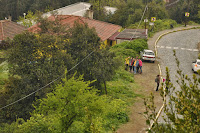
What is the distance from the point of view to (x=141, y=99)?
20859 millimetres

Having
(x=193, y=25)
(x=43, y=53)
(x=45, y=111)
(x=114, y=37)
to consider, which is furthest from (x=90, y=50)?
(x=193, y=25)

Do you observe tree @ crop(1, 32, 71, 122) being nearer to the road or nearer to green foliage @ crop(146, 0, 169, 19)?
the road

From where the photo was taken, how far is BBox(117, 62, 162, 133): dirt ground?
638 inches

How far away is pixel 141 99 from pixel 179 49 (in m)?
19.4

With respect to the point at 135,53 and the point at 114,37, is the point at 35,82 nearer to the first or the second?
the point at 135,53

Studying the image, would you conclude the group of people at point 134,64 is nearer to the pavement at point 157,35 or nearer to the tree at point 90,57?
the tree at point 90,57

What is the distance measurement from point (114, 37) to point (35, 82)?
26.1 meters

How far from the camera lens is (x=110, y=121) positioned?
659 inches

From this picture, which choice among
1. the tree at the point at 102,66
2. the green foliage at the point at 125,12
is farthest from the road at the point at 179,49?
the green foliage at the point at 125,12

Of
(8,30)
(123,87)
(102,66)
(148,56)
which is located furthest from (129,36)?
(102,66)

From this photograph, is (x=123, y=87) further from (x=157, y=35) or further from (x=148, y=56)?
(x=157, y=35)

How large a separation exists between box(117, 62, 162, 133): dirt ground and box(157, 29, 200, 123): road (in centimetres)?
147

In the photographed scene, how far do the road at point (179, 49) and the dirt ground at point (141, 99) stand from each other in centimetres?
147

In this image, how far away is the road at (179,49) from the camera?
1161 inches
